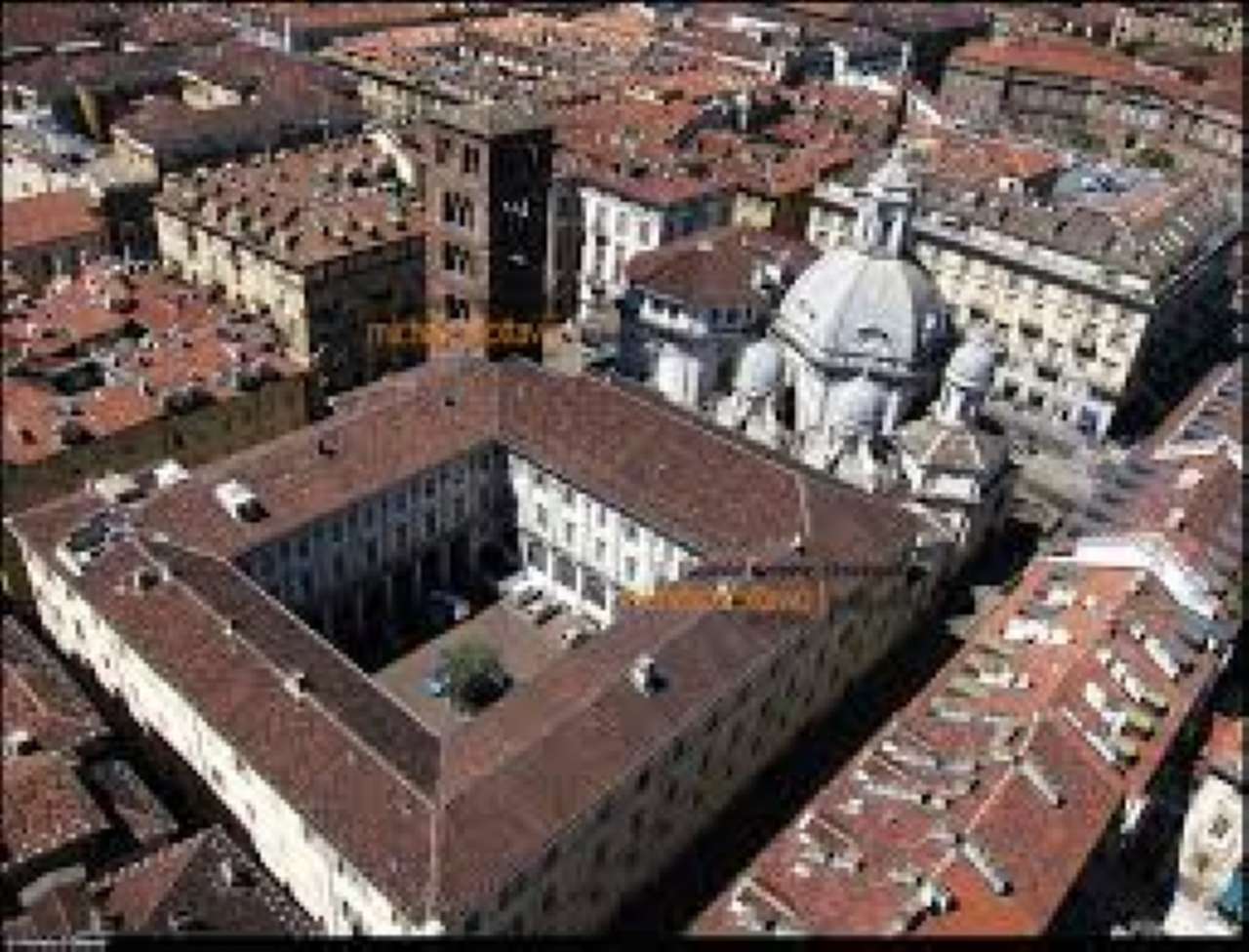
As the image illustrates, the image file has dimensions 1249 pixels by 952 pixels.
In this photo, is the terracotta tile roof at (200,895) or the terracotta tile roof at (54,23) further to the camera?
the terracotta tile roof at (54,23)

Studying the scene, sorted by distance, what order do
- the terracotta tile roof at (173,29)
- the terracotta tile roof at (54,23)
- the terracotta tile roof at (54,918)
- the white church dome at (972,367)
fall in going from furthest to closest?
the terracotta tile roof at (173,29) < the terracotta tile roof at (54,23) < the white church dome at (972,367) < the terracotta tile roof at (54,918)

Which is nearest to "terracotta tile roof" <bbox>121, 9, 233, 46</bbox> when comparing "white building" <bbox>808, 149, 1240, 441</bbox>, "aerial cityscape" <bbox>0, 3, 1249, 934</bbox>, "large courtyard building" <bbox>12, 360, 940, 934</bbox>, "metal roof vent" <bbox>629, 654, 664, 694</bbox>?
"aerial cityscape" <bbox>0, 3, 1249, 934</bbox>

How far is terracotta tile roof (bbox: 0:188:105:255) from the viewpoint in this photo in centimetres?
12412

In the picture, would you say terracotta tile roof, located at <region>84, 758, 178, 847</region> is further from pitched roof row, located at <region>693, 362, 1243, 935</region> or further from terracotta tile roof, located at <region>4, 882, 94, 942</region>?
pitched roof row, located at <region>693, 362, 1243, 935</region>

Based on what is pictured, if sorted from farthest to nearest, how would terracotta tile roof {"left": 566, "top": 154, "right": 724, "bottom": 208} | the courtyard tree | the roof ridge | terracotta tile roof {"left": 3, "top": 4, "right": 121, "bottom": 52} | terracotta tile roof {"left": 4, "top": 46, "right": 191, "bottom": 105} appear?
terracotta tile roof {"left": 3, "top": 4, "right": 121, "bottom": 52}
terracotta tile roof {"left": 4, "top": 46, "right": 191, "bottom": 105}
terracotta tile roof {"left": 566, "top": 154, "right": 724, "bottom": 208}
the courtyard tree
the roof ridge

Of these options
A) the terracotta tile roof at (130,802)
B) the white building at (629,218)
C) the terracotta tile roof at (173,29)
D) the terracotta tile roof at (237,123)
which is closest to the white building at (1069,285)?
the white building at (629,218)

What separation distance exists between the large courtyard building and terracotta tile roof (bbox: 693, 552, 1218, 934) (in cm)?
818

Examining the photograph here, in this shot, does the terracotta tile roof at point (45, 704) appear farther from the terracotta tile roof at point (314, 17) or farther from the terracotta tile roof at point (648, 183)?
the terracotta tile roof at point (314, 17)

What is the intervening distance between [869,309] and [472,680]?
139ft

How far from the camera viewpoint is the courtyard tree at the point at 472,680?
88250 mm

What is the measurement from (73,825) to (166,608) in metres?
14.8

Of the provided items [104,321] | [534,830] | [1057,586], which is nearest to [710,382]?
[1057,586]

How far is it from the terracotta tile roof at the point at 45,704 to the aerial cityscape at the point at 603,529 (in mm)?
338

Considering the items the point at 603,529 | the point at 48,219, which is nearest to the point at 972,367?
the point at 603,529
